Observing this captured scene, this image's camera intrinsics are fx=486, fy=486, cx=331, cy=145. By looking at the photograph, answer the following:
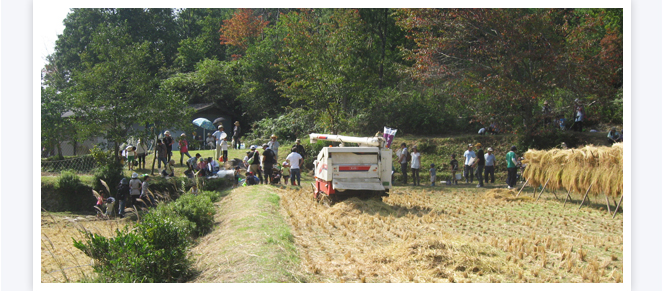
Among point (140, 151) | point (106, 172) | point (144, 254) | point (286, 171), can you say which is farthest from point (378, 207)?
point (140, 151)

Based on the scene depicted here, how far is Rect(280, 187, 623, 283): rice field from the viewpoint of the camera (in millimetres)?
6844

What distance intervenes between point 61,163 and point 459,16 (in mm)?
21410

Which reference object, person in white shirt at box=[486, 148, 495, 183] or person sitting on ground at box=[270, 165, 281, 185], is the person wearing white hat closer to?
person sitting on ground at box=[270, 165, 281, 185]

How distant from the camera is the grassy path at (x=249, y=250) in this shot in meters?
6.75

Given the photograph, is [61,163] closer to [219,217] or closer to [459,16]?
[219,217]

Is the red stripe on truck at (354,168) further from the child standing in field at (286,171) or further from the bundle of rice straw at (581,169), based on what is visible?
the child standing in field at (286,171)

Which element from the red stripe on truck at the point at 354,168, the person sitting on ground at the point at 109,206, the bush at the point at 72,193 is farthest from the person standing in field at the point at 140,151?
the red stripe on truck at the point at 354,168

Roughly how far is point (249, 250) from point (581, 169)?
9333mm

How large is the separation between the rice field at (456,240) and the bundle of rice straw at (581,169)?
2.07 ft

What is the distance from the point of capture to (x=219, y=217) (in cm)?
1324

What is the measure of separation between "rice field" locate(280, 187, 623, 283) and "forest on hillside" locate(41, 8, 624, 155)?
26.9 ft

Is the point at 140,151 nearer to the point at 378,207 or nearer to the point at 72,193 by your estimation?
the point at 72,193
